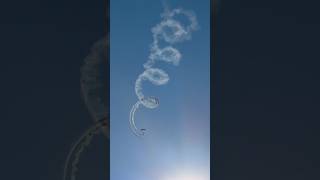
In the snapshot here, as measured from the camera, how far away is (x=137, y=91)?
11.5ft

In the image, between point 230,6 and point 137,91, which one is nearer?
point 230,6

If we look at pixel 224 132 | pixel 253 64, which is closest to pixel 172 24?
pixel 253 64
